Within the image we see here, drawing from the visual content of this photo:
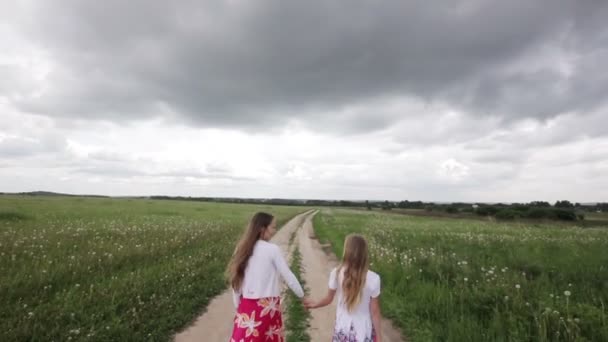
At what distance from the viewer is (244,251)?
12.7 ft

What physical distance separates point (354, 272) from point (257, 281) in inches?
48.5

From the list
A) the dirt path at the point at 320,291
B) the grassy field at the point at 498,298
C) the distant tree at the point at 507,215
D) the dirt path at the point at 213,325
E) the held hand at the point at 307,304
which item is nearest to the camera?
the held hand at the point at 307,304

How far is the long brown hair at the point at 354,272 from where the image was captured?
3572 millimetres

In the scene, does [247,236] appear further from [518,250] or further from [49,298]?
[518,250]

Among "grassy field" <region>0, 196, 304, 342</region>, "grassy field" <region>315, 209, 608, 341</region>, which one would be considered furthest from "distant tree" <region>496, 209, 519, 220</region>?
"grassy field" <region>0, 196, 304, 342</region>

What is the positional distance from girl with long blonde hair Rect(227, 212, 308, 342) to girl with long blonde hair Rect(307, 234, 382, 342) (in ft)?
2.00

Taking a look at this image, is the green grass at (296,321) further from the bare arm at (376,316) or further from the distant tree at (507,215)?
the distant tree at (507,215)

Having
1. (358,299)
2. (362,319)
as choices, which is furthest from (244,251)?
(362,319)

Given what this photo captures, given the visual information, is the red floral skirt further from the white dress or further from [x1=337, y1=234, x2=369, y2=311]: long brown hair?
[x1=337, y1=234, x2=369, y2=311]: long brown hair

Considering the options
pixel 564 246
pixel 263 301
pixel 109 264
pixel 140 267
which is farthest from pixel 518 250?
pixel 109 264

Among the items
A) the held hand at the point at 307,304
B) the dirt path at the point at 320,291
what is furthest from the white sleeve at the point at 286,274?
the dirt path at the point at 320,291

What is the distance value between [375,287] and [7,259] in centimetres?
1067

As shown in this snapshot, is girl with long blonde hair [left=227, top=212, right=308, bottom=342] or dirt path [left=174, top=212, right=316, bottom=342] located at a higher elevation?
girl with long blonde hair [left=227, top=212, right=308, bottom=342]

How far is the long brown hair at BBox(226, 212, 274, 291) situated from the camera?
3861 millimetres
